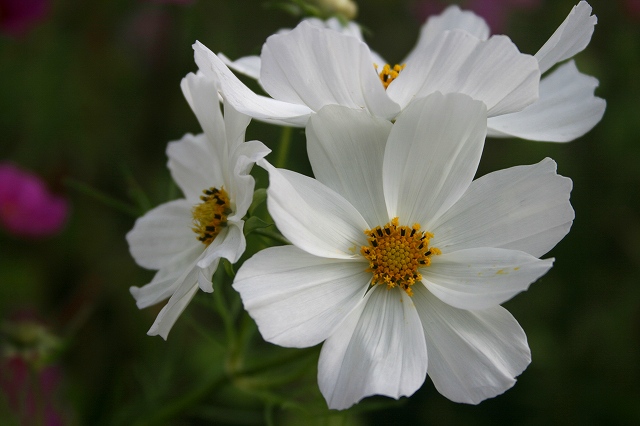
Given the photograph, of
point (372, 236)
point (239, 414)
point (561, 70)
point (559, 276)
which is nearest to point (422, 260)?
point (372, 236)

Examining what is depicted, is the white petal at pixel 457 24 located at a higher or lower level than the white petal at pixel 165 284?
higher

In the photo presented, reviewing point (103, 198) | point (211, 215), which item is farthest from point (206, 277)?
point (103, 198)

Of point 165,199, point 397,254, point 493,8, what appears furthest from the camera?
point 493,8

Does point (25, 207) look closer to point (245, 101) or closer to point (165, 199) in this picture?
point (165, 199)

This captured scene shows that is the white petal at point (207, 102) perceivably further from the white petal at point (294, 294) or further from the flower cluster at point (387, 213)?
the white petal at point (294, 294)

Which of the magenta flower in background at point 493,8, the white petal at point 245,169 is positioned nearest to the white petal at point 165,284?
the white petal at point 245,169

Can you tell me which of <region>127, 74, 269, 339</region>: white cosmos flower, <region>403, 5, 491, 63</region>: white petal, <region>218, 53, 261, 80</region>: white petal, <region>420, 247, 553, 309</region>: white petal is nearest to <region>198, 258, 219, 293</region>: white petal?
<region>127, 74, 269, 339</region>: white cosmos flower

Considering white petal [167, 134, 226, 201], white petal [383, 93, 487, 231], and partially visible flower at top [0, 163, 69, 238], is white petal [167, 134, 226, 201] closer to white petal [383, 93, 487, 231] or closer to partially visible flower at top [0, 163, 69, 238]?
white petal [383, 93, 487, 231]

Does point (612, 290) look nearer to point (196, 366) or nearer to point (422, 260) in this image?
point (196, 366)
